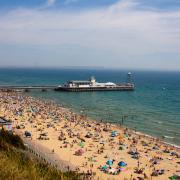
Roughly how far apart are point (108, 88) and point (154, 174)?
79.9m

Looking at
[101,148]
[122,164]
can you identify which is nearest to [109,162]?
[122,164]

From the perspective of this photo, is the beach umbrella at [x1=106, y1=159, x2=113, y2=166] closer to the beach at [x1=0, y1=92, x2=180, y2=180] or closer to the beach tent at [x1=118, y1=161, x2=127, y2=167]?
the beach at [x1=0, y1=92, x2=180, y2=180]

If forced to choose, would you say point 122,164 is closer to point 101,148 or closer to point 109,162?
point 109,162

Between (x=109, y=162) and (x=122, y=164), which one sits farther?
(x=109, y=162)

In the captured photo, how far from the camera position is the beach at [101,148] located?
2725 cm

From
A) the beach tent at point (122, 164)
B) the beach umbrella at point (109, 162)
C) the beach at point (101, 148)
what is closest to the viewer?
the beach at point (101, 148)

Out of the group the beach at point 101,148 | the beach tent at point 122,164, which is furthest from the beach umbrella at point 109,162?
the beach tent at point 122,164

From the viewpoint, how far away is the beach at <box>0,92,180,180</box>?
27248 millimetres

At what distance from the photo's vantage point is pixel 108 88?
106 m

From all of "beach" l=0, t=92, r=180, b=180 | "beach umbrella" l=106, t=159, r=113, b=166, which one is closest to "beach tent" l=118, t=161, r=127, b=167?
→ "beach" l=0, t=92, r=180, b=180

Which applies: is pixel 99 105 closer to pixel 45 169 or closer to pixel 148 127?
pixel 148 127

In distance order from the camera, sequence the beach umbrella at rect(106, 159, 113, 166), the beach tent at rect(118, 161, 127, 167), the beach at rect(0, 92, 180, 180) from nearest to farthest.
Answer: the beach at rect(0, 92, 180, 180), the beach tent at rect(118, 161, 127, 167), the beach umbrella at rect(106, 159, 113, 166)

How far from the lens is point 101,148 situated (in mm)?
33969

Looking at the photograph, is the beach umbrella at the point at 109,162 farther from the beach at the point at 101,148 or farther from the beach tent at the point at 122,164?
the beach tent at the point at 122,164
